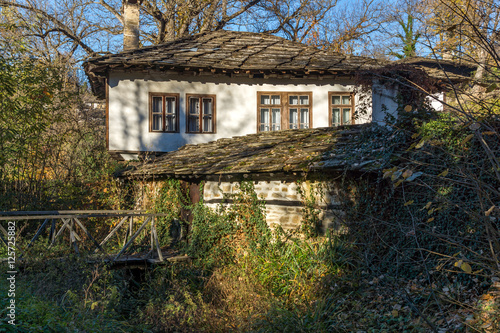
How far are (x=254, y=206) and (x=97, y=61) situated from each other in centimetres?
695

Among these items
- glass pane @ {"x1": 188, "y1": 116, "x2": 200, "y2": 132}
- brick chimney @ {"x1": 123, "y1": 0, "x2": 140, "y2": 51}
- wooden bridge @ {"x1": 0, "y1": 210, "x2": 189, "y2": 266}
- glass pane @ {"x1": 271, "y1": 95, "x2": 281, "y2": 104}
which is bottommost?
wooden bridge @ {"x1": 0, "y1": 210, "x2": 189, "y2": 266}

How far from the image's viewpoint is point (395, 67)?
30.2 ft

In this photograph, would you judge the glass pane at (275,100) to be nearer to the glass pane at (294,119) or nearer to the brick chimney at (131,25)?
the glass pane at (294,119)

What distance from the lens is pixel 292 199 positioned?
8.41 metres

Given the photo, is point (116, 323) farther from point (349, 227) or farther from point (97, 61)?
point (97, 61)

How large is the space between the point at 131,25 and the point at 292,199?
10.9m

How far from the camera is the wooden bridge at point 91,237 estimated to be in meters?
7.62

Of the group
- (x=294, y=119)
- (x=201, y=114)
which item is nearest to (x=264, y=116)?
(x=294, y=119)

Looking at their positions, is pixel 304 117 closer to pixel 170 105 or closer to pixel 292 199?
pixel 170 105

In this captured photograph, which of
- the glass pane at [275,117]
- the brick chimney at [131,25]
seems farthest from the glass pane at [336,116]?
the brick chimney at [131,25]

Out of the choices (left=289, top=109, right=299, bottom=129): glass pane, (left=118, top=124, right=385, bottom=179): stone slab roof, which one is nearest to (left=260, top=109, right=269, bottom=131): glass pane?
(left=289, top=109, right=299, bottom=129): glass pane

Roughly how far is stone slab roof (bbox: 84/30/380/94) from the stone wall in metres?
4.92

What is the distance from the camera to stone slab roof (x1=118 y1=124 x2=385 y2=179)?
7465 mm

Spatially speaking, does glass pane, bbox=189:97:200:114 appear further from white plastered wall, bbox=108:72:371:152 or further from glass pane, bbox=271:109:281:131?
glass pane, bbox=271:109:281:131
